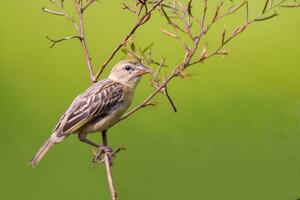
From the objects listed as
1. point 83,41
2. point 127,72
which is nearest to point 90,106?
point 127,72

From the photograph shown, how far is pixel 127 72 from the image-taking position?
1587mm

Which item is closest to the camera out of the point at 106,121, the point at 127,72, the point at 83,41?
the point at 83,41

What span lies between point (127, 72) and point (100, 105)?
0.44 feet

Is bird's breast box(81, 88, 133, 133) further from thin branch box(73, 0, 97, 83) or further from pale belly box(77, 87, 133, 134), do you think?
thin branch box(73, 0, 97, 83)

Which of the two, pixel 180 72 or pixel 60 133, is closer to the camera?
pixel 180 72

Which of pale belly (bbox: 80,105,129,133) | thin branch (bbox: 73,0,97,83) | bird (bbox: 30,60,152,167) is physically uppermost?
thin branch (bbox: 73,0,97,83)

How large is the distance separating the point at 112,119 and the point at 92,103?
8 centimetres

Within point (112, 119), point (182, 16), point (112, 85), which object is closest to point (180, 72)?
point (182, 16)

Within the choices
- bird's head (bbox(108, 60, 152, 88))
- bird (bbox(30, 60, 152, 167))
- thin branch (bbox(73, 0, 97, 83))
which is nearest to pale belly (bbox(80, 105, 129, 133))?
bird (bbox(30, 60, 152, 167))

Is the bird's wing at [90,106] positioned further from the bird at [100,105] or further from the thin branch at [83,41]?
the thin branch at [83,41]

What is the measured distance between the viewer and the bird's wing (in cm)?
145

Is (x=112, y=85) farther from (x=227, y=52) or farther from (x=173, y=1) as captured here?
(x=227, y=52)

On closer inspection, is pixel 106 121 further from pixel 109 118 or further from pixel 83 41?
pixel 83 41

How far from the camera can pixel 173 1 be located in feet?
3.49
